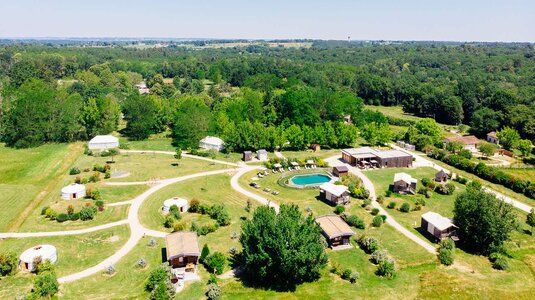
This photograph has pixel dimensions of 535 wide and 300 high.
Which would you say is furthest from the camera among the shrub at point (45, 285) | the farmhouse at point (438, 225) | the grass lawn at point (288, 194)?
the grass lawn at point (288, 194)

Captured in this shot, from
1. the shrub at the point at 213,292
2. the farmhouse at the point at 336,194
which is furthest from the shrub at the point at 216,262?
the farmhouse at the point at 336,194

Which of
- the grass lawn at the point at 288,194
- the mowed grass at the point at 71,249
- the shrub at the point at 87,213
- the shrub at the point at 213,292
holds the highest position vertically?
the shrub at the point at 87,213

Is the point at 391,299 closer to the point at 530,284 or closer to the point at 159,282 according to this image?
the point at 530,284

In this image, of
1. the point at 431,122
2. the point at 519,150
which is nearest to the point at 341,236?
the point at 431,122

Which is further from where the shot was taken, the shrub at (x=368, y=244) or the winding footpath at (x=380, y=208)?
the winding footpath at (x=380, y=208)

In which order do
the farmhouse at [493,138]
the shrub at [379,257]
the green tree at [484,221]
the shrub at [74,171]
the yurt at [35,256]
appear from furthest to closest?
the farmhouse at [493,138] < the shrub at [74,171] < the green tree at [484,221] < the shrub at [379,257] < the yurt at [35,256]

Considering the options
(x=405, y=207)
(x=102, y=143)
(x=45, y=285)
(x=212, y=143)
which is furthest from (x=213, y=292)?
(x=102, y=143)

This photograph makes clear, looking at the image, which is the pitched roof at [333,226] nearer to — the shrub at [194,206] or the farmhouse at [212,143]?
the shrub at [194,206]
